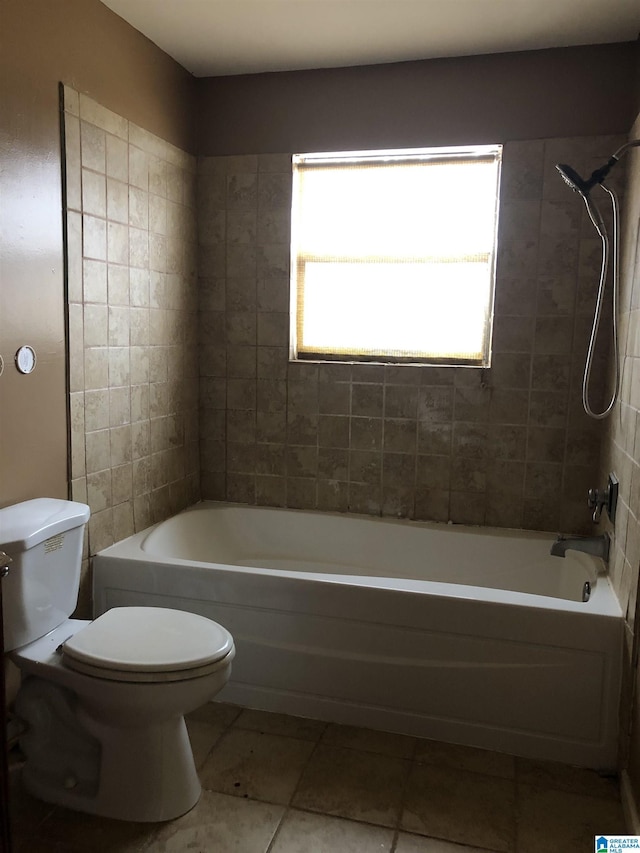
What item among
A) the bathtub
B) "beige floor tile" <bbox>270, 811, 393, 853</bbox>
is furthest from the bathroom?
"beige floor tile" <bbox>270, 811, 393, 853</bbox>

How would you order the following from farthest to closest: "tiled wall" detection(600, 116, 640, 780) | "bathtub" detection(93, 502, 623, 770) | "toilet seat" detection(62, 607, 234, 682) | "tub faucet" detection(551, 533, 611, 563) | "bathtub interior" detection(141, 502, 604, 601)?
"bathtub interior" detection(141, 502, 604, 601) < "tub faucet" detection(551, 533, 611, 563) < "bathtub" detection(93, 502, 623, 770) < "tiled wall" detection(600, 116, 640, 780) < "toilet seat" detection(62, 607, 234, 682)

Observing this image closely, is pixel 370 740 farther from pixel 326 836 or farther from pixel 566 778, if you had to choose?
pixel 566 778

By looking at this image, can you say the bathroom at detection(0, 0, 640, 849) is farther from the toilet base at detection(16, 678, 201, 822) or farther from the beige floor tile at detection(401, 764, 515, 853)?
the toilet base at detection(16, 678, 201, 822)

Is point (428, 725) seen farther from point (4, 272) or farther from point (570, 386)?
point (4, 272)

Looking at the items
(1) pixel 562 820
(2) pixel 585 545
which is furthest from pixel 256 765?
(2) pixel 585 545

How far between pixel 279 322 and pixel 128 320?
73cm

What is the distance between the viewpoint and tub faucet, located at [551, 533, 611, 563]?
7.94 ft

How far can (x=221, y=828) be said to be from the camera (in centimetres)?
179

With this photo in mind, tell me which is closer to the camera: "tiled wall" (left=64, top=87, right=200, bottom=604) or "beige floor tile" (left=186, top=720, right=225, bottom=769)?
"beige floor tile" (left=186, top=720, right=225, bottom=769)

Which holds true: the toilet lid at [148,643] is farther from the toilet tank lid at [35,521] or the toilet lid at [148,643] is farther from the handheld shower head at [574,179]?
the handheld shower head at [574,179]

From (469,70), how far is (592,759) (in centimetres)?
254

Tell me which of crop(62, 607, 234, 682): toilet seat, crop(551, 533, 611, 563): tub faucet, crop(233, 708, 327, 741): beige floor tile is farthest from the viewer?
crop(551, 533, 611, 563): tub faucet

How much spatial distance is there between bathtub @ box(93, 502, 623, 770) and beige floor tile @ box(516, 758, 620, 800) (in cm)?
3

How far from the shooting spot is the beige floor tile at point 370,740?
214 cm
